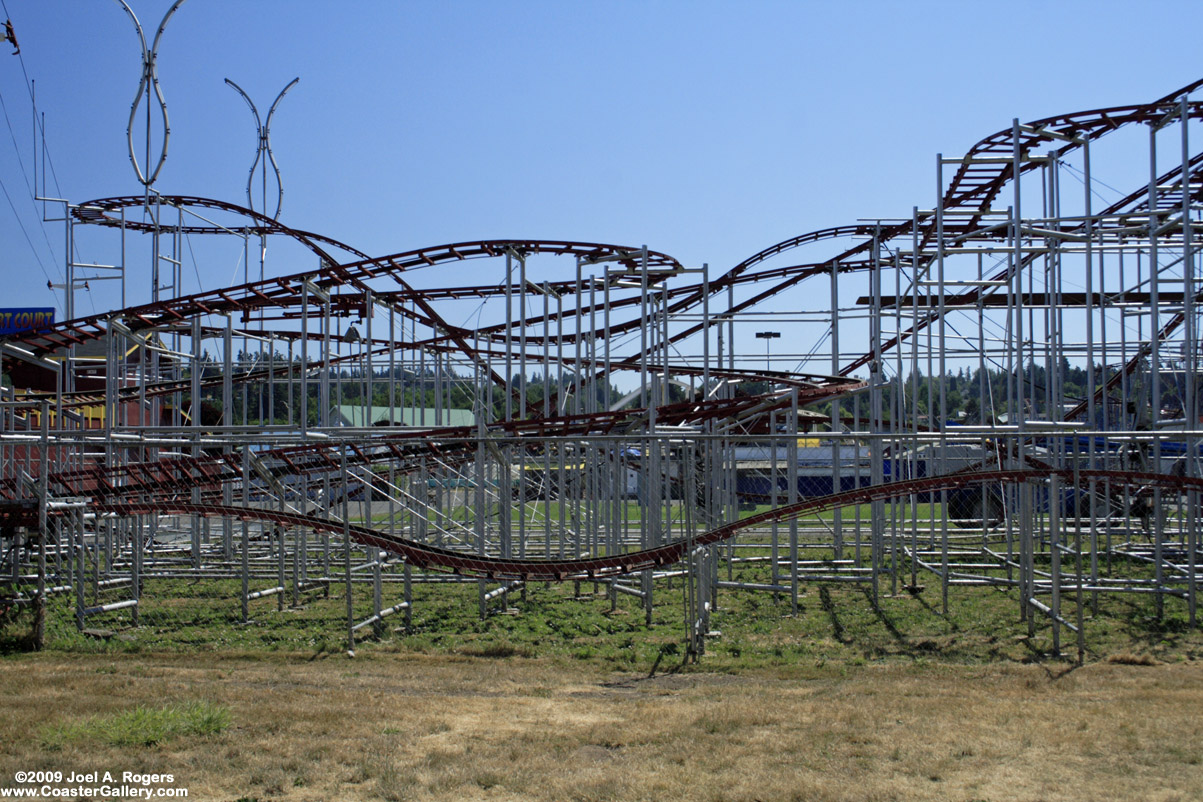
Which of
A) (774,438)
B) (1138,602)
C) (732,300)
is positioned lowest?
(1138,602)

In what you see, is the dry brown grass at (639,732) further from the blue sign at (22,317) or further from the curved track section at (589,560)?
the blue sign at (22,317)

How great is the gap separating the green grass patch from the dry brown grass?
4.3 inches

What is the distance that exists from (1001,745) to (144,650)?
6.93 metres

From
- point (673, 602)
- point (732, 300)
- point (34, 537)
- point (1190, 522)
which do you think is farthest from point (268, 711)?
point (732, 300)

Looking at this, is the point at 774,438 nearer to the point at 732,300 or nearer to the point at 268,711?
the point at 268,711

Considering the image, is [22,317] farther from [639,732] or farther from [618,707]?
[639,732]

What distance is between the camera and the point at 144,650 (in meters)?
8.80

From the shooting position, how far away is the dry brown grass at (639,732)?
512 centimetres

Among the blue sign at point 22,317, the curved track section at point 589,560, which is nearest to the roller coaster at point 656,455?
the curved track section at point 589,560

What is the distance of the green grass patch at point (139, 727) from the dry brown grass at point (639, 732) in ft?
0.36

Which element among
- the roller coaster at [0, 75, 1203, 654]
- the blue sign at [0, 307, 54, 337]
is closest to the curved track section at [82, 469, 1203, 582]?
the roller coaster at [0, 75, 1203, 654]

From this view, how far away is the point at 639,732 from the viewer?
239 inches

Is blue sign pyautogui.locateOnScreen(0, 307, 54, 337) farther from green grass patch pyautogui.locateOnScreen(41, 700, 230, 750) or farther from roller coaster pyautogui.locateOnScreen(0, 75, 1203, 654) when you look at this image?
green grass patch pyautogui.locateOnScreen(41, 700, 230, 750)

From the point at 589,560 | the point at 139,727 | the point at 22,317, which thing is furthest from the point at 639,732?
the point at 22,317
